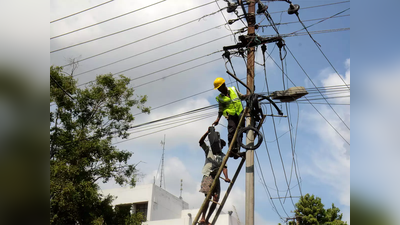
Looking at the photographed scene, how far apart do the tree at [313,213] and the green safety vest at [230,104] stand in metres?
15.9

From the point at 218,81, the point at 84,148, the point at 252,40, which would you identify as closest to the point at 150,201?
the point at 84,148

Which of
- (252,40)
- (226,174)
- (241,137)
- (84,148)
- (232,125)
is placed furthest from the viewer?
(84,148)

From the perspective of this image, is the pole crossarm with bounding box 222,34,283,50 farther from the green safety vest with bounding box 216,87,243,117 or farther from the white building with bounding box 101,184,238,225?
the white building with bounding box 101,184,238,225

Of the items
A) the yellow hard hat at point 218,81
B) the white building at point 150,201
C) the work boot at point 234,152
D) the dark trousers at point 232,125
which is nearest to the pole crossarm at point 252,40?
the yellow hard hat at point 218,81

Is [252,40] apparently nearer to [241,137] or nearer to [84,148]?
[241,137]

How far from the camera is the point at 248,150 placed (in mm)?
7477

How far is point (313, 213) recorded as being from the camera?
2205cm

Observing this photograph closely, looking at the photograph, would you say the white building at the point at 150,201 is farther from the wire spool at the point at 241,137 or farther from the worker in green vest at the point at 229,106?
the wire spool at the point at 241,137

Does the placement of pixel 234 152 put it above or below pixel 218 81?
below

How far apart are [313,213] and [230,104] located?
16746mm
